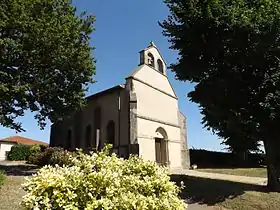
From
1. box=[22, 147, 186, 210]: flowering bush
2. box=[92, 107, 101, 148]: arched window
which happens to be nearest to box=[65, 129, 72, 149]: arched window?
box=[92, 107, 101, 148]: arched window

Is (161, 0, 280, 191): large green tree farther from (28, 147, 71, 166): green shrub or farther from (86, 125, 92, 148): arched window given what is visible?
(86, 125, 92, 148): arched window

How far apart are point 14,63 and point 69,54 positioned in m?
3.68

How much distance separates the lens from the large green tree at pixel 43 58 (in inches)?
676

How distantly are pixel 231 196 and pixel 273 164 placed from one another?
11.2 feet

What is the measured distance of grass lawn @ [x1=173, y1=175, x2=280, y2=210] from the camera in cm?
1205

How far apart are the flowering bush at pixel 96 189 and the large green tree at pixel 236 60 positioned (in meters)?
10.0

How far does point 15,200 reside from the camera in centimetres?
1025

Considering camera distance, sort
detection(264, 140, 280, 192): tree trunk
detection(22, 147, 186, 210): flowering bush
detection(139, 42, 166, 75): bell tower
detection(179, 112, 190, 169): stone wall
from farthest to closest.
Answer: detection(179, 112, 190, 169): stone wall
detection(139, 42, 166, 75): bell tower
detection(264, 140, 280, 192): tree trunk
detection(22, 147, 186, 210): flowering bush

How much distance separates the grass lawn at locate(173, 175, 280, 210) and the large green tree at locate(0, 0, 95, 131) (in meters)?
11.2

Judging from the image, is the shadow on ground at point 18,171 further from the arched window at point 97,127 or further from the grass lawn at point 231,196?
the grass lawn at point 231,196

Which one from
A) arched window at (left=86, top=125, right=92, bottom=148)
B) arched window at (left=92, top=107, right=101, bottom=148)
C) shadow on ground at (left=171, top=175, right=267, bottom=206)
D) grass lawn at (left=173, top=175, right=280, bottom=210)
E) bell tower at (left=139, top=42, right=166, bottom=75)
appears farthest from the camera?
arched window at (left=86, top=125, right=92, bottom=148)

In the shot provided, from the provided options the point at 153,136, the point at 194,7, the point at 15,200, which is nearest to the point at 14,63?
the point at 15,200

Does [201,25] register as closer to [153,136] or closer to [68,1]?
[68,1]

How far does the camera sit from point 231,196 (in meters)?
13.1
